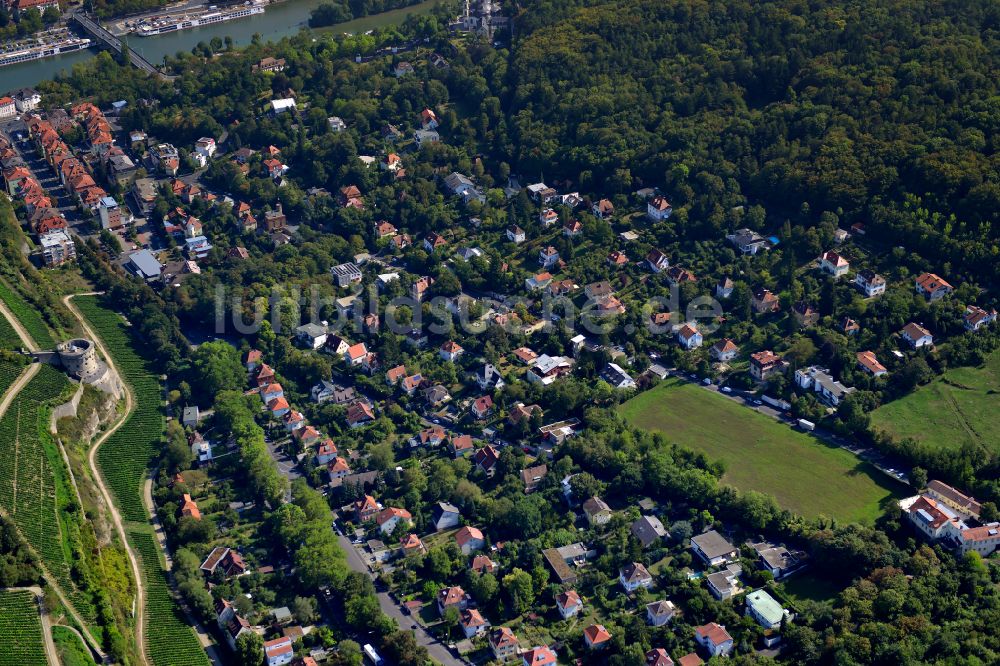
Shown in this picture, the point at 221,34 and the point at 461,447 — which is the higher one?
the point at 221,34

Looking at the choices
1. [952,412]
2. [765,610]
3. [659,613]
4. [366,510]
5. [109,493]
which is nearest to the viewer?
[765,610]

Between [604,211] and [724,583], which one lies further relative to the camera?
[604,211]

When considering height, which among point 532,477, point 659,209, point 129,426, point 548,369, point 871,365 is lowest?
point 532,477

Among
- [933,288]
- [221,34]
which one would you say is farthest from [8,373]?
[221,34]

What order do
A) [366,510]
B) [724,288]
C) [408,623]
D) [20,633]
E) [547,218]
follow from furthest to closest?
[547,218] → [724,288] → [366,510] → [408,623] → [20,633]

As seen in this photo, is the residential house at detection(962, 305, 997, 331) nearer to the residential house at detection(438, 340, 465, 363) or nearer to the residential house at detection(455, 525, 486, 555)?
the residential house at detection(438, 340, 465, 363)

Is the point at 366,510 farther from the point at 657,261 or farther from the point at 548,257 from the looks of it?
the point at 657,261

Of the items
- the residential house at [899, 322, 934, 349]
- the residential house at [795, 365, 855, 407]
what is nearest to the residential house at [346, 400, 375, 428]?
the residential house at [795, 365, 855, 407]
